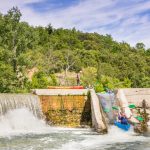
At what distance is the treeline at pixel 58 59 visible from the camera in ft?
101

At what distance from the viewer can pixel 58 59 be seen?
153 feet

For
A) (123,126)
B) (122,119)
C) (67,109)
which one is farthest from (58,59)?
(123,126)

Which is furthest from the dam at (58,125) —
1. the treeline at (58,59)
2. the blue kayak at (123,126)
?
the treeline at (58,59)

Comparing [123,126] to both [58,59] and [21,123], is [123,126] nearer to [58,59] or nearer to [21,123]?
[21,123]

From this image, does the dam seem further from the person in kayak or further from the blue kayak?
the person in kayak

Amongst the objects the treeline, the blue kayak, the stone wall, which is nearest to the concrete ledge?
the stone wall

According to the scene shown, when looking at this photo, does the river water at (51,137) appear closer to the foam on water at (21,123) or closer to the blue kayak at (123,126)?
the foam on water at (21,123)

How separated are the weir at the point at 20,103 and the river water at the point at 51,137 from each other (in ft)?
0.76

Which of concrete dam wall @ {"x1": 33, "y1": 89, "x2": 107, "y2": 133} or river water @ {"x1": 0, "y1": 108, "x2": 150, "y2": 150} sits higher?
concrete dam wall @ {"x1": 33, "y1": 89, "x2": 107, "y2": 133}

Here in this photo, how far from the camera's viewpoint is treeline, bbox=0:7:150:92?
30.7 meters

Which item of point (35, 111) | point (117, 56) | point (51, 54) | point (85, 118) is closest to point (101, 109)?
point (85, 118)

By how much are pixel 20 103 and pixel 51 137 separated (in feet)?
13.0

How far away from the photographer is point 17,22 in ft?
103

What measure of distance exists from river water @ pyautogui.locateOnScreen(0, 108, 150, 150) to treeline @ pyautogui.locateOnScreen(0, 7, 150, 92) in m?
8.42
